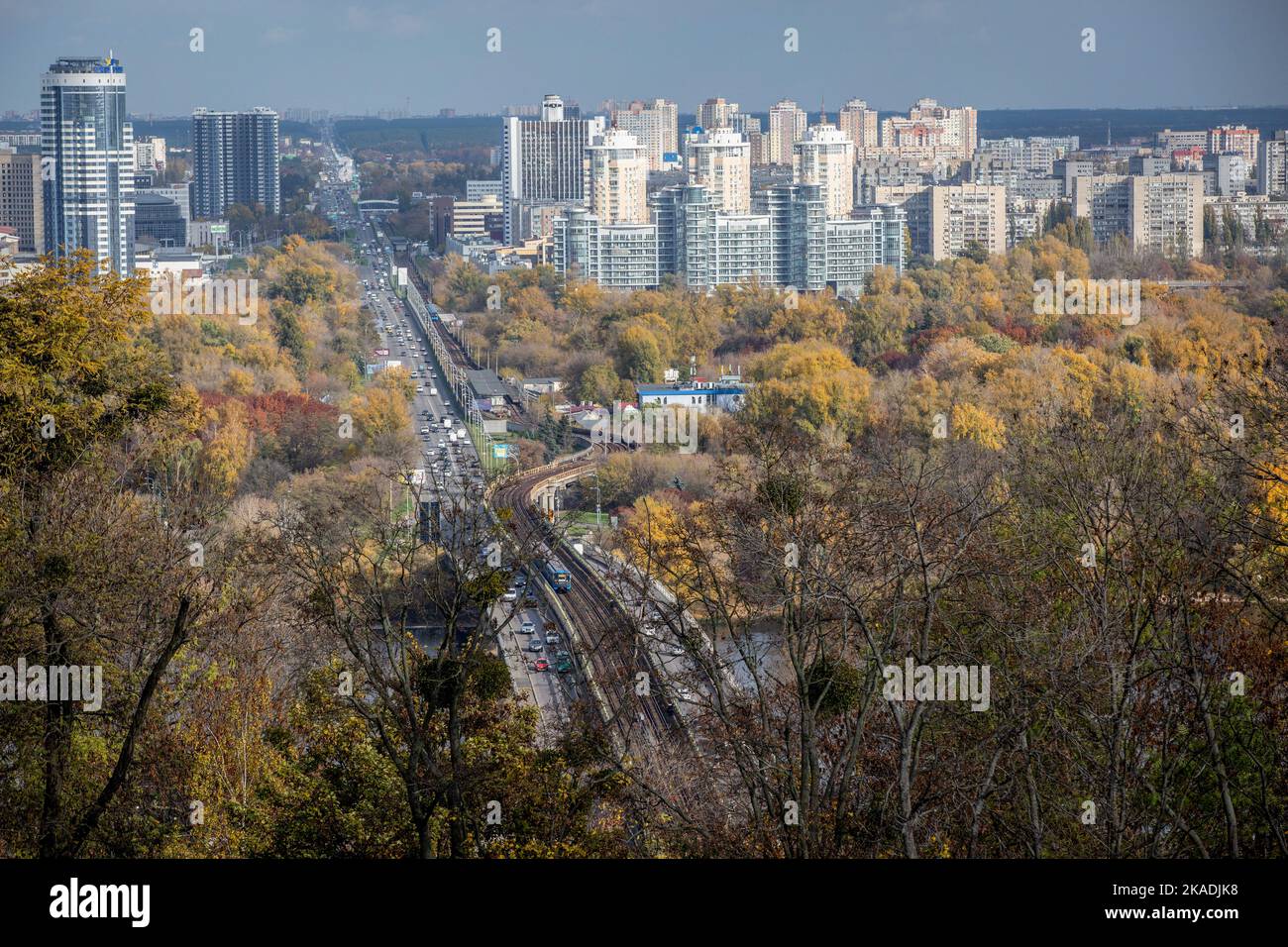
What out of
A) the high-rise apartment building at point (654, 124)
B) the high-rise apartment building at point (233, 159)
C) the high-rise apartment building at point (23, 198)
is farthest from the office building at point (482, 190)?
the high-rise apartment building at point (23, 198)

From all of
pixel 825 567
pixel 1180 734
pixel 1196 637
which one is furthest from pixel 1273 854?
pixel 825 567

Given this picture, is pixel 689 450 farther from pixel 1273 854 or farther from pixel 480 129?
pixel 480 129

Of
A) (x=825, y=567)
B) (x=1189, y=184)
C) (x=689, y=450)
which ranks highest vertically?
(x=1189, y=184)

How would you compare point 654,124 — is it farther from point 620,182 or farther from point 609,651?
point 609,651

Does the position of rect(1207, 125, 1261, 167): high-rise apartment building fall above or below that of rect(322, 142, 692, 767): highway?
above

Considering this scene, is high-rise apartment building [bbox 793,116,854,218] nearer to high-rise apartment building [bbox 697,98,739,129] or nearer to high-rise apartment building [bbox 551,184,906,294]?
high-rise apartment building [bbox 551,184,906,294]

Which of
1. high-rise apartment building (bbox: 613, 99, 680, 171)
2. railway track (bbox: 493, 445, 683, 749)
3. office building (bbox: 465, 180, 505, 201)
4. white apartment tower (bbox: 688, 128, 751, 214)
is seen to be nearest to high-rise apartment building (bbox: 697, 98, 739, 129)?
high-rise apartment building (bbox: 613, 99, 680, 171)

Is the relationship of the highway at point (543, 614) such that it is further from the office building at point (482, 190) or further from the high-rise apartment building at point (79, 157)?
the office building at point (482, 190)
